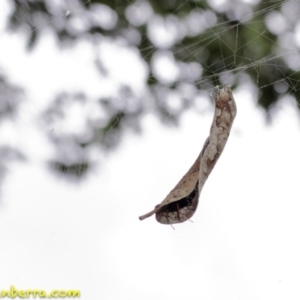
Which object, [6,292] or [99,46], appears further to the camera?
[99,46]

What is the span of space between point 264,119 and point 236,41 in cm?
31

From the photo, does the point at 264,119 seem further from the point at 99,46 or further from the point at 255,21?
the point at 99,46

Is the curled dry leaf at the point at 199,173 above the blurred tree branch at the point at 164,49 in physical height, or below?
below

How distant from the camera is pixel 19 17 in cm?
169

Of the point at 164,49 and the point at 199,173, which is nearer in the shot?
the point at 199,173

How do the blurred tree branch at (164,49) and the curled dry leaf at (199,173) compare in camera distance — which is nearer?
the curled dry leaf at (199,173)

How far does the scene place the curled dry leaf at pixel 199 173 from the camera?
761 mm

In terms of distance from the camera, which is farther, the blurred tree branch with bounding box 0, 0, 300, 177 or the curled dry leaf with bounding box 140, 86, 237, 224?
the blurred tree branch with bounding box 0, 0, 300, 177

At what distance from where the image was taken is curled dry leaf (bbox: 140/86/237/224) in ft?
2.50

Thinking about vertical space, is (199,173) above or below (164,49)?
below

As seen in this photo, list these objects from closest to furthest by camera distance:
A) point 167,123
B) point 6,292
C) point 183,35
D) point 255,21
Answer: point 6,292 → point 255,21 → point 183,35 → point 167,123

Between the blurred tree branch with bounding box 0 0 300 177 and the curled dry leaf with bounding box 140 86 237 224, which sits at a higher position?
the blurred tree branch with bounding box 0 0 300 177

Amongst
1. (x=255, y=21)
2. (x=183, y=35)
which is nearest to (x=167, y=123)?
(x=183, y=35)

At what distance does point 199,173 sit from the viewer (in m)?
0.77
